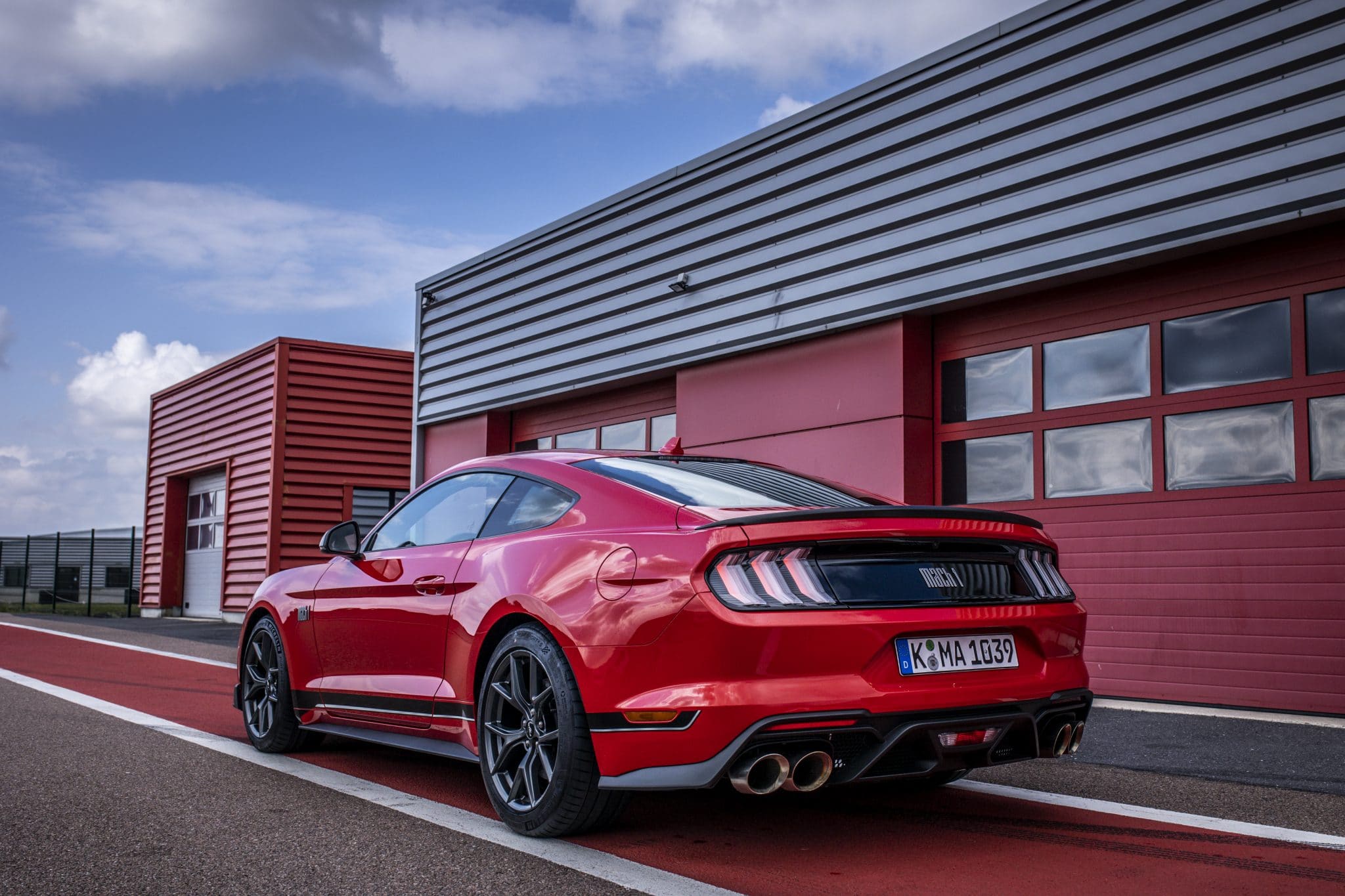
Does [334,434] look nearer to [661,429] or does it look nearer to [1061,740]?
[661,429]

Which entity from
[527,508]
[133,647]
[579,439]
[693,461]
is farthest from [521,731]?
[133,647]

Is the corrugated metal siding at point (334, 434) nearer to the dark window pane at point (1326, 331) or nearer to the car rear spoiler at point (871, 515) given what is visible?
the dark window pane at point (1326, 331)

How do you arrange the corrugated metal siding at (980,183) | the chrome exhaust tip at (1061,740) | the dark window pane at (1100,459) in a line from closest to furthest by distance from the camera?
the chrome exhaust tip at (1061,740), the corrugated metal siding at (980,183), the dark window pane at (1100,459)

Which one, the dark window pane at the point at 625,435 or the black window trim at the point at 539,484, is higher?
the dark window pane at the point at 625,435

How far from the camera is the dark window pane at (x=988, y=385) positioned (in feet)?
30.2

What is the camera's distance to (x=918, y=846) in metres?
3.88

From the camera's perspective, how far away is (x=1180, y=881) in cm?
346

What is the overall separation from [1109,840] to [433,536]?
9.31ft

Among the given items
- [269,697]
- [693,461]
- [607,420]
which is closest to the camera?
[693,461]

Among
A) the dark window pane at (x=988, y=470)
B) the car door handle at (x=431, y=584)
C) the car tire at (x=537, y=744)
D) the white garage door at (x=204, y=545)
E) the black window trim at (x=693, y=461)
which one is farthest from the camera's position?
the white garage door at (x=204, y=545)

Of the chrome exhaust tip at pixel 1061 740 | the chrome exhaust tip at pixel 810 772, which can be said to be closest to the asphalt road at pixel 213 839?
the chrome exhaust tip at pixel 810 772

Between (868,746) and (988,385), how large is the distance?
21.2ft

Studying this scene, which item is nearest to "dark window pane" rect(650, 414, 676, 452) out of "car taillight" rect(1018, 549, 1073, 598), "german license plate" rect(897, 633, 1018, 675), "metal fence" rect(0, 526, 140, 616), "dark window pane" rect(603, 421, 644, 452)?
"dark window pane" rect(603, 421, 644, 452)

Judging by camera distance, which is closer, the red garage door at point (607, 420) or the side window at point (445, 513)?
the side window at point (445, 513)
